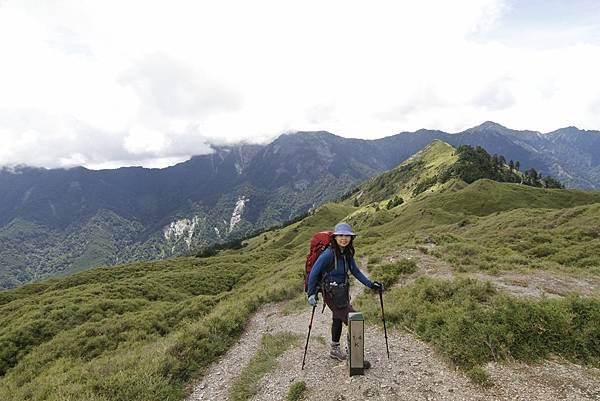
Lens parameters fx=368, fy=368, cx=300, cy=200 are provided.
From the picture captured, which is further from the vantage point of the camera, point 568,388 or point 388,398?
point 388,398

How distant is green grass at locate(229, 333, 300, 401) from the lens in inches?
453

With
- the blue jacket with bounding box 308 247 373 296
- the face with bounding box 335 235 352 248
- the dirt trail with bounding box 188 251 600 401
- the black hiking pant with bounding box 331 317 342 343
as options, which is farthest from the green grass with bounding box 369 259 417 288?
the face with bounding box 335 235 352 248

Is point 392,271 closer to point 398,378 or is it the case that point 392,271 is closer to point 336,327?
point 336,327

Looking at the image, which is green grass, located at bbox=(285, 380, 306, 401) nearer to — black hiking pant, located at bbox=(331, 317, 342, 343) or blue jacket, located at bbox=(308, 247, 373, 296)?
black hiking pant, located at bbox=(331, 317, 342, 343)

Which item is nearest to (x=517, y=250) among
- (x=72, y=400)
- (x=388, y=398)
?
(x=388, y=398)

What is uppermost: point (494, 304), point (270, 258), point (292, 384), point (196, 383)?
point (494, 304)

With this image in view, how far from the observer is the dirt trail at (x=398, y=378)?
360 inches

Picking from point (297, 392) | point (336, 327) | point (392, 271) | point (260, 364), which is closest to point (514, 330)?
point (336, 327)

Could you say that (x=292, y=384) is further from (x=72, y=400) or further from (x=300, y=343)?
(x=72, y=400)

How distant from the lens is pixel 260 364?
511 inches

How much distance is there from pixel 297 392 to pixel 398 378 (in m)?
2.90

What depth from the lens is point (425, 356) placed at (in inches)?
454

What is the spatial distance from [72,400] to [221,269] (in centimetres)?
4721

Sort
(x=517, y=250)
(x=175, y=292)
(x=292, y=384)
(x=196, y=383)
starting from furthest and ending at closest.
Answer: (x=175, y=292), (x=517, y=250), (x=196, y=383), (x=292, y=384)
